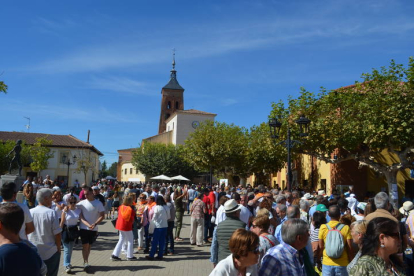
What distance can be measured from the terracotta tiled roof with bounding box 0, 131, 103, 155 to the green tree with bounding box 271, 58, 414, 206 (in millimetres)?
43916

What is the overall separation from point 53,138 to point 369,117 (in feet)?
174

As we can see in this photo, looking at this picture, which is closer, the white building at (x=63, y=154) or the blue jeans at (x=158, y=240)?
the blue jeans at (x=158, y=240)

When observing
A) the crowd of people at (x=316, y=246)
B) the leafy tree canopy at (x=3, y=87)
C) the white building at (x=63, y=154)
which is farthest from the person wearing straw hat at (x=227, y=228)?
the white building at (x=63, y=154)

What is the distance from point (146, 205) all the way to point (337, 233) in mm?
6753

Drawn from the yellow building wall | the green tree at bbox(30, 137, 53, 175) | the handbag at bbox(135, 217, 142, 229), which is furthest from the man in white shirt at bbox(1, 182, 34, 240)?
the yellow building wall

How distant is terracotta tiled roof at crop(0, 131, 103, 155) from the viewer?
59.9 meters

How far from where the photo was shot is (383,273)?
297 centimetres

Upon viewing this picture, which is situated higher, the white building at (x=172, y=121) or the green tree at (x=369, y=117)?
the white building at (x=172, y=121)

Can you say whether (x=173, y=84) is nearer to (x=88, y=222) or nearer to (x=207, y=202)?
(x=207, y=202)

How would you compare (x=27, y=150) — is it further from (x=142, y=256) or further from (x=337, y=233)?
(x=337, y=233)

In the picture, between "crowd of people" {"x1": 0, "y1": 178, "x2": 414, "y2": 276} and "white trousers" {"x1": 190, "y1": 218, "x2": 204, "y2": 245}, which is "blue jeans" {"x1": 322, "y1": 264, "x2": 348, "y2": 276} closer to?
"crowd of people" {"x1": 0, "y1": 178, "x2": 414, "y2": 276}

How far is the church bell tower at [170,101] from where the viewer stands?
8685cm

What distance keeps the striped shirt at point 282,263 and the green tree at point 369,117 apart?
16691 mm

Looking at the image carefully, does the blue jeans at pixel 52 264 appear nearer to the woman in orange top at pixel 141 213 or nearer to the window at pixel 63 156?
the woman in orange top at pixel 141 213
